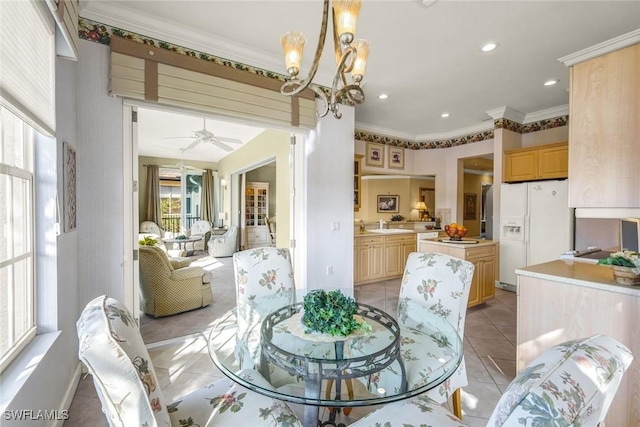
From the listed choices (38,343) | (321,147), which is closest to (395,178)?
(321,147)

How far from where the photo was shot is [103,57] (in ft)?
7.30

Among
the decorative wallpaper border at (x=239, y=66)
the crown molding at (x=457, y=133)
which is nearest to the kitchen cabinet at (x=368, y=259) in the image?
the decorative wallpaper border at (x=239, y=66)

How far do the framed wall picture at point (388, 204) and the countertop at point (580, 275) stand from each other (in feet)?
14.5

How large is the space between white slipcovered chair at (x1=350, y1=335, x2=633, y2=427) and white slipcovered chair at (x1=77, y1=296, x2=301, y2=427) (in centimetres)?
87

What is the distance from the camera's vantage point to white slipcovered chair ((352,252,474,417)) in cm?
146

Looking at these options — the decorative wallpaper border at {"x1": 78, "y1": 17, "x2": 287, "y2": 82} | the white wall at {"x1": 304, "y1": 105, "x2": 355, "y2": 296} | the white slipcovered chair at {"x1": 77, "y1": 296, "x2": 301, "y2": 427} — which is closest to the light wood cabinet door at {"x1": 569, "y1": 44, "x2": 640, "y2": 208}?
the white wall at {"x1": 304, "y1": 105, "x2": 355, "y2": 296}

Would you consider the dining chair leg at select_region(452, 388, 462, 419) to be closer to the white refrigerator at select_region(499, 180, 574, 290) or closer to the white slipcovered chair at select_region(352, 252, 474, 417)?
the white slipcovered chair at select_region(352, 252, 474, 417)

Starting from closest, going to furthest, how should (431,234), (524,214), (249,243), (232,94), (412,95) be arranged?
(232,94), (412,95), (524,214), (431,234), (249,243)

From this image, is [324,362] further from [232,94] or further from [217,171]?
[217,171]

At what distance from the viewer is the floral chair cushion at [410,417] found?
1091 mm

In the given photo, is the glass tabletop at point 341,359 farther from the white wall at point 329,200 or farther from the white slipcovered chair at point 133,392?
the white wall at point 329,200

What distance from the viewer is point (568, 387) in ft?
1.82

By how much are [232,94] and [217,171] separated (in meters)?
6.64

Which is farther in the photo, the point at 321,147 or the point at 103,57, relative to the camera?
the point at 321,147
